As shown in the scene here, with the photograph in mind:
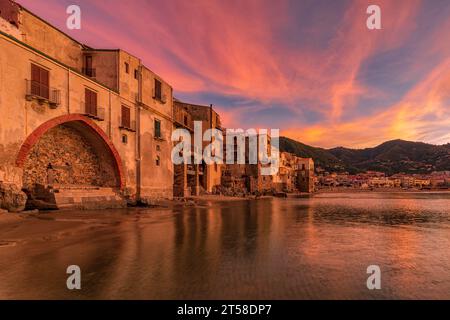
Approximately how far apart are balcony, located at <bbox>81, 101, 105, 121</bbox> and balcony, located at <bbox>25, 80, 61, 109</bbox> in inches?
101

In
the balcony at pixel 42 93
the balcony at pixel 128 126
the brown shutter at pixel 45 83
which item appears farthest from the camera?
the balcony at pixel 128 126

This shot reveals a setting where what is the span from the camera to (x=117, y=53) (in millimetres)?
27078

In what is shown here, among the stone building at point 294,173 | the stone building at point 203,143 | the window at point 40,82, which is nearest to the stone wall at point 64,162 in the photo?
the window at point 40,82

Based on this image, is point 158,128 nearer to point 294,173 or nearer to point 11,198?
point 11,198

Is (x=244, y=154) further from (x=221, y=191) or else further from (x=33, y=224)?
(x=33, y=224)

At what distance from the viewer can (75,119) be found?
863 inches

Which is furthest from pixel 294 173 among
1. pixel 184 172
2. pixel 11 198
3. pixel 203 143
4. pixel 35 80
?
pixel 11 198

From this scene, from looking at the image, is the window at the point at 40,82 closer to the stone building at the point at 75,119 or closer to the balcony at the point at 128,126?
the stone building at the point at 75,119

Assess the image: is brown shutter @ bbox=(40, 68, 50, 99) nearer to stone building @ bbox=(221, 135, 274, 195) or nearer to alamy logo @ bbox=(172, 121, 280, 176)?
alamy logo @ bbox=(172, 121, 280, 176)

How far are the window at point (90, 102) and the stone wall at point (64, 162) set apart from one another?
7.73 ft

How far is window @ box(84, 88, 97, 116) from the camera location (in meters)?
23.2

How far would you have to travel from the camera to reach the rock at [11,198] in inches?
609

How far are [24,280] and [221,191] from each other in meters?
48.7
